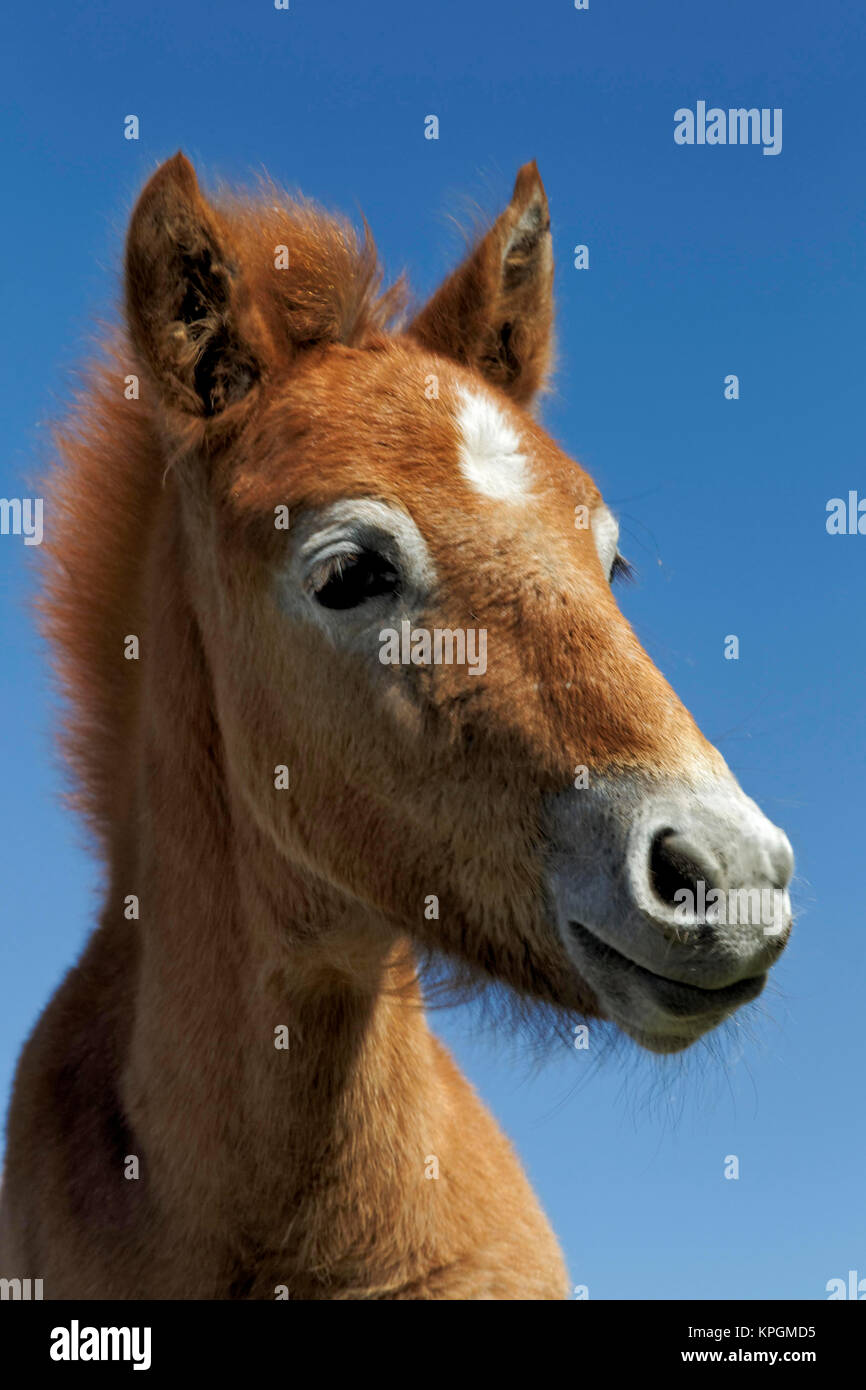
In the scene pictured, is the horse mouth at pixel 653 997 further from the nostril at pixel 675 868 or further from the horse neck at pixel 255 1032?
the horse neck at pixel 255 1032

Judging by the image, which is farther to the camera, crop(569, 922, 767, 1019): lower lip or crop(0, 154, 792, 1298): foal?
crop(0, 154, 792, 1298): foal

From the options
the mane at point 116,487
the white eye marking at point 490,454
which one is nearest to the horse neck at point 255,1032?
the mane at point 116,487

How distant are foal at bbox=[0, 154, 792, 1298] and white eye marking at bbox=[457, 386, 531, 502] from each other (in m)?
0.02

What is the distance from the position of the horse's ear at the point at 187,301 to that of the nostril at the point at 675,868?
2.47 metres

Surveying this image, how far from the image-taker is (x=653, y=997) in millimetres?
3650

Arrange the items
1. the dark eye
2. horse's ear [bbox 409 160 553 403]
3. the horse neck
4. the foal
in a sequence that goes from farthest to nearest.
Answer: horse's ear [bbox 409 160 553 403]
the horse neck
the dark eye
the foal

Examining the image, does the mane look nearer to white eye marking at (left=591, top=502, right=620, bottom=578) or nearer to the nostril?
white eye marking at (left=591, top=502, right=620, bottom=578)

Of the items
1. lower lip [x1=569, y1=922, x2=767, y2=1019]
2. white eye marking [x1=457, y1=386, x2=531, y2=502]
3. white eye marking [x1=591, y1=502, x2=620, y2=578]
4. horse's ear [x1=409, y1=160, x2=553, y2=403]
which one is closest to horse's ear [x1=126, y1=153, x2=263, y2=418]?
white eye marking [x1=457, y1=386, x2=531, y2=502]

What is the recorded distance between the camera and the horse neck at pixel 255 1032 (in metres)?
4.65

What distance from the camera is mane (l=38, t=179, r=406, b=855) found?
5.29 metres

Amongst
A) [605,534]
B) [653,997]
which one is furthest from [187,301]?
[653,997]
